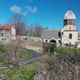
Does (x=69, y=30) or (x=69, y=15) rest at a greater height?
(x=69, y=15)

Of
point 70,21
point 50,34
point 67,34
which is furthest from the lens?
point 50,34

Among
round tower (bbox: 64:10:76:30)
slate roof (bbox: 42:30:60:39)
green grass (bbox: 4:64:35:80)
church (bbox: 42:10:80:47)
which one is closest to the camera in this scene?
green grass (bbox: 4:64:35:80)

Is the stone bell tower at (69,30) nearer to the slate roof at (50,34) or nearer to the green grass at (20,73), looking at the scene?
the slate roof at (50,34)

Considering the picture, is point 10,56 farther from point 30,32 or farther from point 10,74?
point 30,32

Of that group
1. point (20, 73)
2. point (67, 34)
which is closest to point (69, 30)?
point (67, 34)

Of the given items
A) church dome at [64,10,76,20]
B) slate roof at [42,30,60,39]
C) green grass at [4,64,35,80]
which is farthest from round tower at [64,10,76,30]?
green grass at [4,64,35,80]

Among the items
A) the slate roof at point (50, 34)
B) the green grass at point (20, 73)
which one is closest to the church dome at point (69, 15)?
the slate roof at point (50, 34)

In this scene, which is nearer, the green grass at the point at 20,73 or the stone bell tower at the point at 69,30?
the green grass at the point at 20,73

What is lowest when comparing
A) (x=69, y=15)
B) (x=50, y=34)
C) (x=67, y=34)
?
(x=67, y=34)

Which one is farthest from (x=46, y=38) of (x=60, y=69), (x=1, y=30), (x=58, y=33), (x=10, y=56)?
(x=60, y=69)

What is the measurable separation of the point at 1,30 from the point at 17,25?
649 inches

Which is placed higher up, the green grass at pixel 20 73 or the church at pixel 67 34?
the church at pixel 67 34

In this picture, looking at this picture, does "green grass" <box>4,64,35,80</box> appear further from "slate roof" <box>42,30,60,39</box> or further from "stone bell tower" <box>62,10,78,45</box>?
"slate roof" <box>42,30,60,39</box>

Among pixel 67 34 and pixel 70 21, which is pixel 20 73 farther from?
pixel 70 21
